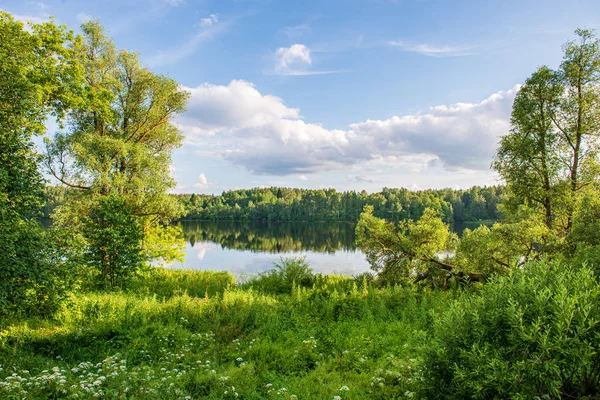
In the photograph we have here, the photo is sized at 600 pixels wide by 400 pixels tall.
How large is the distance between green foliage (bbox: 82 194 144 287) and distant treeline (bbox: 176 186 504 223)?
9522 cm

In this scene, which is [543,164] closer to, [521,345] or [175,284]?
[521,345]

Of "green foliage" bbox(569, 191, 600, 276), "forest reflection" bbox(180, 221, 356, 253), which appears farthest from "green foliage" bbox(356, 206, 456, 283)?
"forest reflection" bbox(180, 221, 356, 253)

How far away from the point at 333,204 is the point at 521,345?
136m

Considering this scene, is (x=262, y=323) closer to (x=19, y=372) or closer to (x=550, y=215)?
(x=19, y=372)

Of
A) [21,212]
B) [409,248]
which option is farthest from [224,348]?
[409,248]

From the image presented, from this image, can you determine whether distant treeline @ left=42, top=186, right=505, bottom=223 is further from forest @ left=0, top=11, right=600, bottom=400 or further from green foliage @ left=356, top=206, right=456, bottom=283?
forest @ left=0, top=11, right=600, bottom=400

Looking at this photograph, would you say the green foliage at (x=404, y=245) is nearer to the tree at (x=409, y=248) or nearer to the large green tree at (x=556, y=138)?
the tree at (x=409, y=248)

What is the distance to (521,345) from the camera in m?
3.67

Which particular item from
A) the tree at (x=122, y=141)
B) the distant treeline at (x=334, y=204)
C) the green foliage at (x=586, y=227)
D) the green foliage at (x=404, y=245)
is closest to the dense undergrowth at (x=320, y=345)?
the green foliage at (x=404, y=245)

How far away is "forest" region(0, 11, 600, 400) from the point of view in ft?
13.3

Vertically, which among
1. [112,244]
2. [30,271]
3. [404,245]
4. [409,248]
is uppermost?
[30,271]

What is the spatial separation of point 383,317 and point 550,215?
9.01 meters

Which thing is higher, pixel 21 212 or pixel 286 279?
pixel 21 212

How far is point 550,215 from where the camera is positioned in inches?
546
